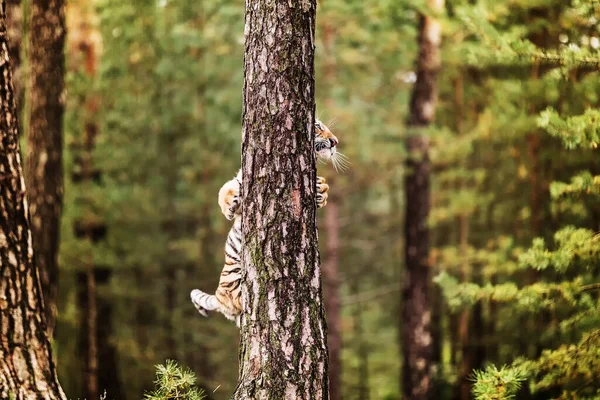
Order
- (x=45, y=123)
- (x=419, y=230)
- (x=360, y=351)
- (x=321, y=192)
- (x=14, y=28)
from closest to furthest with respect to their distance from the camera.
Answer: (x=321, y=192), (x=45, y=123), (x=14, y=28), (x=419, y=230), (x=360, y=351)

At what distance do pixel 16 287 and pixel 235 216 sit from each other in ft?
5.01

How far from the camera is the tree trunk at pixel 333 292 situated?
1312 cm

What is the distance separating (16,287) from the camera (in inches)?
160

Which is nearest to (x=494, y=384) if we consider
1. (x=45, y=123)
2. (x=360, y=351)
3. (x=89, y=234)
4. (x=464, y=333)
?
(x=45, y=123)

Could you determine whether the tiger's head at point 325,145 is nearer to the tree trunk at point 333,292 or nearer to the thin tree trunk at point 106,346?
the tree trunk at point 333,292

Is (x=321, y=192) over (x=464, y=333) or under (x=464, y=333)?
under

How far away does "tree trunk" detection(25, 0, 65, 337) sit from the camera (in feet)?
23.9

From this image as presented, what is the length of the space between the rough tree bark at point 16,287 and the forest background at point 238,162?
372cm

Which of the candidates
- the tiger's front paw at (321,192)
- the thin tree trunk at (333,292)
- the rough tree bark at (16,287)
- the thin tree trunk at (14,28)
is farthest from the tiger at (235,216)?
the thin tree trunk at (333,292)

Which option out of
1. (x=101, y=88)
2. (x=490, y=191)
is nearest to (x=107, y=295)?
(x=101, y=88)

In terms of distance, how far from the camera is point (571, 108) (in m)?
8.77

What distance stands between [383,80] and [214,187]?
4596 mm

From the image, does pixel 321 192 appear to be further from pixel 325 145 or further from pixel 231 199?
pixel 231 199

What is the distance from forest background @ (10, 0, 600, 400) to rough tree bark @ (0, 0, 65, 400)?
12.2 ft
